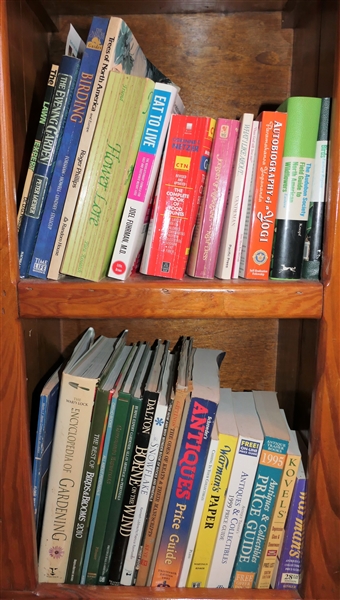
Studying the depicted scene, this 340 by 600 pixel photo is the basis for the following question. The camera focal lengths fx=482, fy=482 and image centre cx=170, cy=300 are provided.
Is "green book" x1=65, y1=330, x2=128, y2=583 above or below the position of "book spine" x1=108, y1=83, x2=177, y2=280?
below

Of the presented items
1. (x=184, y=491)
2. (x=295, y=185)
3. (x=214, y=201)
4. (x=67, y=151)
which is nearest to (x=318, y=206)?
(x=295, y=185)

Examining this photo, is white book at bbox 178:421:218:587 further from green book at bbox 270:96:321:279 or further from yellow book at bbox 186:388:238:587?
green book at bbox 270:96:321:279

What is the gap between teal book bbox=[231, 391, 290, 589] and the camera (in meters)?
0.75

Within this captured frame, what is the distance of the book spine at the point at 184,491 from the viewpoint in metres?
0.73

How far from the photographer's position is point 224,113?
3.25 ft

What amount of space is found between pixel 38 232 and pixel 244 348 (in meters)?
0.54

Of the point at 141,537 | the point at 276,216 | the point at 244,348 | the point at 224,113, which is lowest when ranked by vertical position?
the point at 141,537

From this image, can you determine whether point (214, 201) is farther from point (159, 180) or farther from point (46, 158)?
point (46, 158)

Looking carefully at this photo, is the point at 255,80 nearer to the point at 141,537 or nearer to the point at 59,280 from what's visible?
the point at 59,280

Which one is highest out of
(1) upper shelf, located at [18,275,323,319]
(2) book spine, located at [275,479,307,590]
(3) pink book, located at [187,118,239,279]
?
(3) pink book, located at [187,118,239,279]

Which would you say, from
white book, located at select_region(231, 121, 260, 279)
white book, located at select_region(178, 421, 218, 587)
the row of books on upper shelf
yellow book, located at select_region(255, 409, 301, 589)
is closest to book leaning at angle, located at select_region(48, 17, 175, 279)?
the row of books on upper shelf

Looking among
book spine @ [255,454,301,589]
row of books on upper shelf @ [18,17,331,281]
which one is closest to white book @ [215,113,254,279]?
row of books on upper shelf @ [18,17,331,281]

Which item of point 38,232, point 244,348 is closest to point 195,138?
point 38,232

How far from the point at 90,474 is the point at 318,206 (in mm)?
538
